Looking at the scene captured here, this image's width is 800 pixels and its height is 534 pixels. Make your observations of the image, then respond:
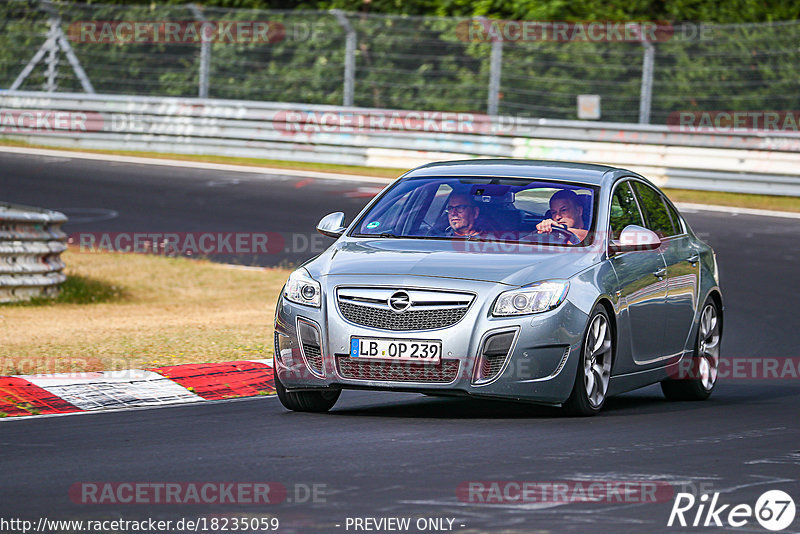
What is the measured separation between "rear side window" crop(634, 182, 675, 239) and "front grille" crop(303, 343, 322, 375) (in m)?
2.81

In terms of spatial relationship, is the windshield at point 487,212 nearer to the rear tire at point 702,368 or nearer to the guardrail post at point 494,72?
the rear tire at point 702,368

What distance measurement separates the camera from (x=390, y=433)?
7.89 metres

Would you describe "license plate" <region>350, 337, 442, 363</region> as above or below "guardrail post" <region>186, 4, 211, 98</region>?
below

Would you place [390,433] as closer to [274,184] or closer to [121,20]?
[274,184]

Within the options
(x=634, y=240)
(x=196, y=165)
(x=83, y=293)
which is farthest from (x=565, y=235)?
(x=196, y=165)

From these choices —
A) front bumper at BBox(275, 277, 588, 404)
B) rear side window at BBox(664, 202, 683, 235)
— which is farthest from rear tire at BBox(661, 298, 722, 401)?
front bumper at BBox(275, 277, 588, 404)

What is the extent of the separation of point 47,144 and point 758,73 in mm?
13862

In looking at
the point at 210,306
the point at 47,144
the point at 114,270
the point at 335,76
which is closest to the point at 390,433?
the point at 210,306

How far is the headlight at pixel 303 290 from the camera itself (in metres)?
8.48

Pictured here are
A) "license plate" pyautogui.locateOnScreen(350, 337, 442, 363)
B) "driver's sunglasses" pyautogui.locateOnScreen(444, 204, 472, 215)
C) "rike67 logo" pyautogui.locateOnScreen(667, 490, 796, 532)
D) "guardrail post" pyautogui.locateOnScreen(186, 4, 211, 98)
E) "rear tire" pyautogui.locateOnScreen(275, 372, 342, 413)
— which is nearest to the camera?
"rike67 logo" pyautogui.locateOnScreen(667, 490, 796, 532)

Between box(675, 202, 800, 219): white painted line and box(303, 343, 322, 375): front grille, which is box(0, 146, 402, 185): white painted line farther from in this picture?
box(303, 343, 322, 375): front grille

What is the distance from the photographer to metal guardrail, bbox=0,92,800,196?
24.2m

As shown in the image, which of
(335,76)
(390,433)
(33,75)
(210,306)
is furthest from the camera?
(33,75)

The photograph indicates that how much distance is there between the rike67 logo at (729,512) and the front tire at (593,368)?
7.16ft
